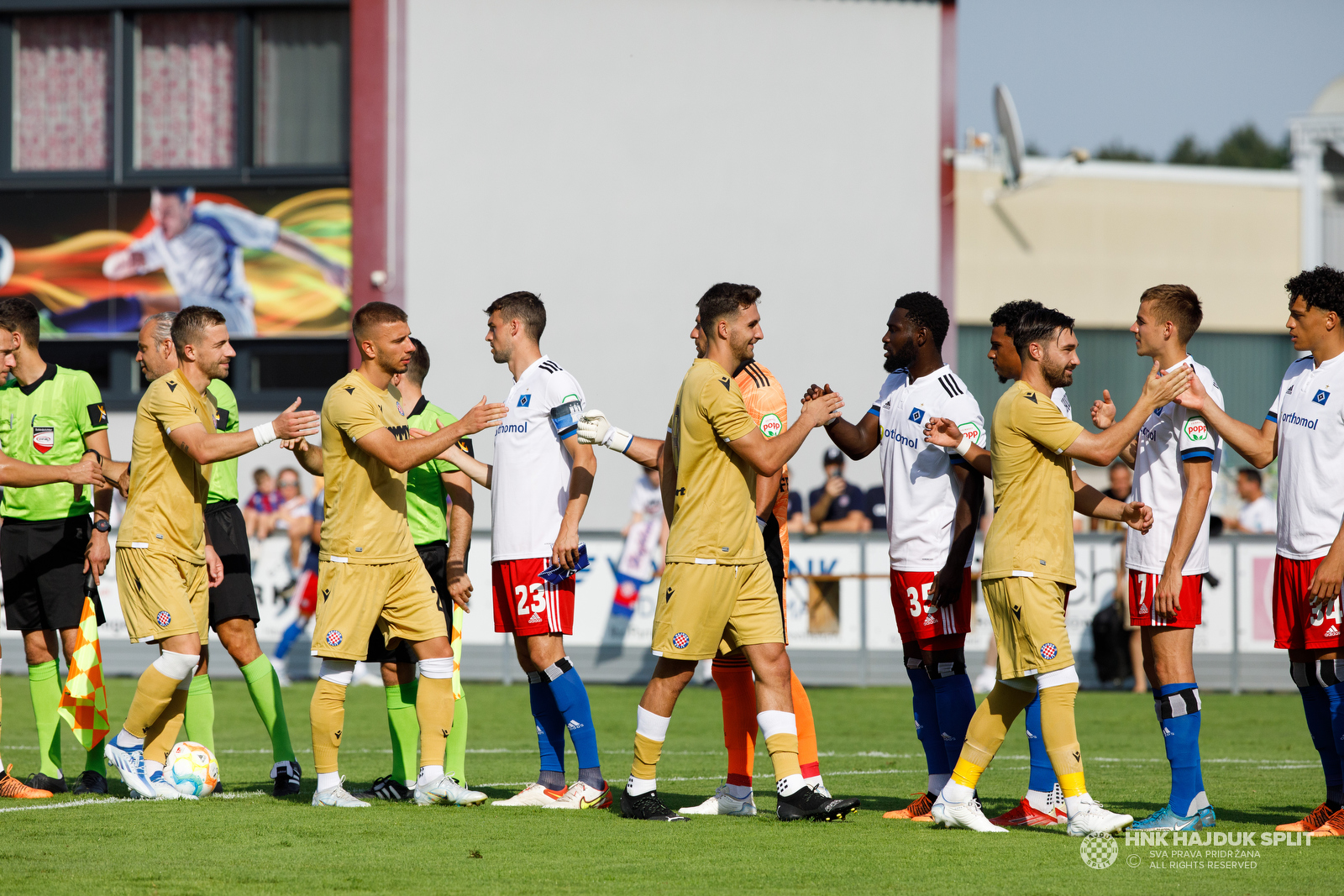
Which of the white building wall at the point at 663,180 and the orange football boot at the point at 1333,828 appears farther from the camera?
the white building wall at the point at 663,180

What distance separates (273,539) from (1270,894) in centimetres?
1322

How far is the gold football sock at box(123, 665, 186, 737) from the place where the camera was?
752cm

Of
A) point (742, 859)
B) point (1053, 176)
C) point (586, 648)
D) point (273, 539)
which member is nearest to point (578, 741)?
point (742, 859)

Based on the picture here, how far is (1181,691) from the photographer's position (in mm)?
6598

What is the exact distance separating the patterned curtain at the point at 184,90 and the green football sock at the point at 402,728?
14.2 m

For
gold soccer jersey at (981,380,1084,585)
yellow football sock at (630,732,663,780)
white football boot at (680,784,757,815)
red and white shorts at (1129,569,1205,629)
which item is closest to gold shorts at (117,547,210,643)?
yellow football sock at (630,732,663,780)

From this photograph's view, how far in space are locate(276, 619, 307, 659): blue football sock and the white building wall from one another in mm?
4394

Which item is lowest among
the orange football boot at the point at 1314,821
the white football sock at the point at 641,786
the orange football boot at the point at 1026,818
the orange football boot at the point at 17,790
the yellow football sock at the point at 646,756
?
the orange football boot at the point at 17,790

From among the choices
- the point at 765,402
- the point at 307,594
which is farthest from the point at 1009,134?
the point at 765,402

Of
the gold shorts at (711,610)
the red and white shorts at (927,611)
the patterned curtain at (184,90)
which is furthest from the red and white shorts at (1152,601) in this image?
the patterned curtain at (184,90)

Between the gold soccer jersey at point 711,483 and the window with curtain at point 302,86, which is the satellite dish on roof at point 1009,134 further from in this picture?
the gold soccer jersey at point 711,483

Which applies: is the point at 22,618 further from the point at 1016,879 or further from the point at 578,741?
the point at 1016,879

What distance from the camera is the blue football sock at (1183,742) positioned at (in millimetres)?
6562

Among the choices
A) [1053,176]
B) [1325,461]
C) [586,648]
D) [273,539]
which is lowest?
[586,648]
